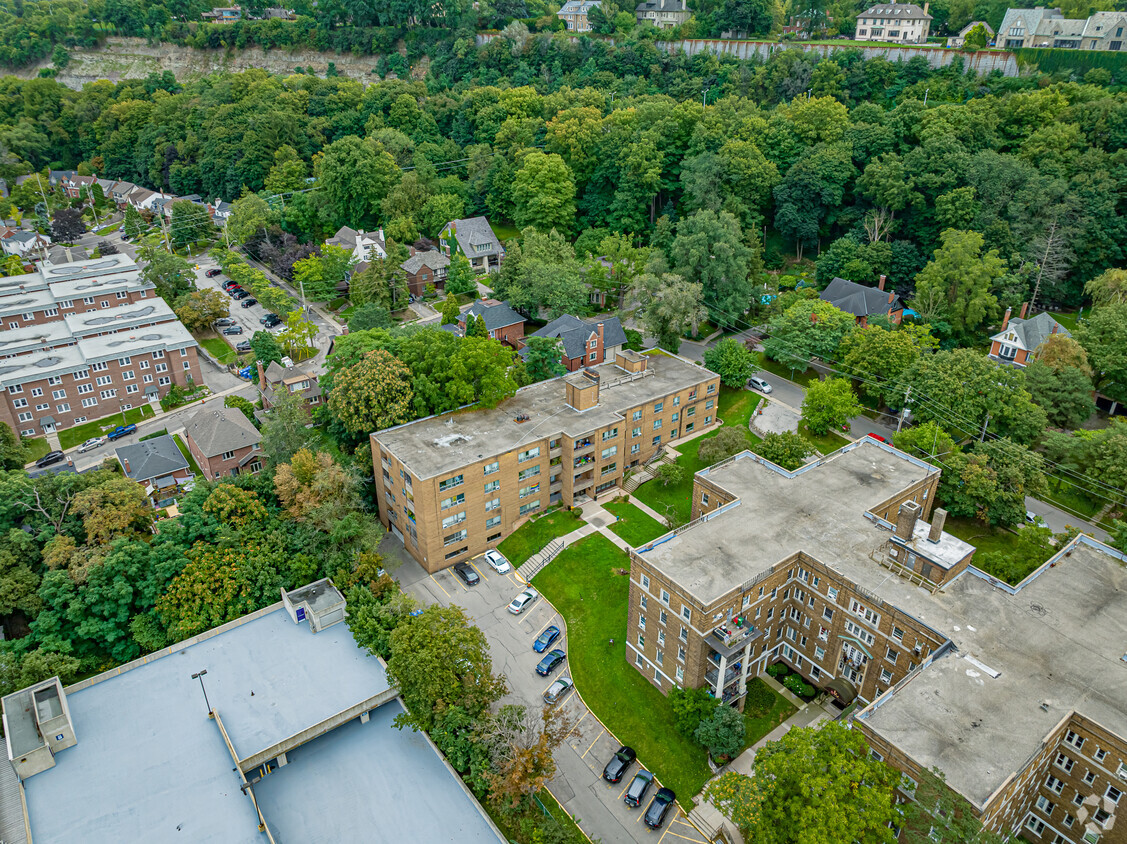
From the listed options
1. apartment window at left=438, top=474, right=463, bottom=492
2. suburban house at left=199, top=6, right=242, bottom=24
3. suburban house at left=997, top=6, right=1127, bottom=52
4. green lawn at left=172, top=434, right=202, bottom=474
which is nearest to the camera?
apartment window at left=438, top=474, right=463, bottom=492

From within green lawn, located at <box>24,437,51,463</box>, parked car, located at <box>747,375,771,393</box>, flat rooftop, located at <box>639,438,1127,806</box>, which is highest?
flat rooftop, located at <box>639,438,1127,806</box>

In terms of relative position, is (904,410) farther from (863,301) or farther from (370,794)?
(370,794)

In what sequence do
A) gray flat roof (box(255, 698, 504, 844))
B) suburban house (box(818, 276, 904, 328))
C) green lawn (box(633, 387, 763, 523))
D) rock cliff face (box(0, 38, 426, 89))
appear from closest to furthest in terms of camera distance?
gray flat roof (box(255, 698, 504, 844))
green lawn (box(633, 387, 763, 523))
suburban house (box(818, 276, 904, 328))
rock cliff face (box(0, 38, 426, 89))

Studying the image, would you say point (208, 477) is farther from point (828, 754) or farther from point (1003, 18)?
point (1003, 18)

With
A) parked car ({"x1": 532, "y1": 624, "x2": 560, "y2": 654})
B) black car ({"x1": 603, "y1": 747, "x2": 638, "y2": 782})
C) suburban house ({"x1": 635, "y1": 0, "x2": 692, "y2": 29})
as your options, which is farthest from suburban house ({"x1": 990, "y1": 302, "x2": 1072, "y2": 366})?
suburban house ({"x1": 635, "y1": 0, "x2": 692, "y2": 29})

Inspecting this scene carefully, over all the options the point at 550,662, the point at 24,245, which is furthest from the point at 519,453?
the point at 24,245

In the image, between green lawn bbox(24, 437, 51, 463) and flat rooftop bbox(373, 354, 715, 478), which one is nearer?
flat rooftop bbox(373, 354, 715, 478)

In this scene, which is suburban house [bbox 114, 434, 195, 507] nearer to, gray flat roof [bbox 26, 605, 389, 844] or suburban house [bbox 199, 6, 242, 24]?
gray flat roof [bbox 26, 605, 389, 844]
